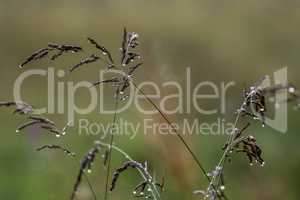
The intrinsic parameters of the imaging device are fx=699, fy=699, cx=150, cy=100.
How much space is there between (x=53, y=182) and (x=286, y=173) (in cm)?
122

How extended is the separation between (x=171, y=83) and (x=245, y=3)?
2.01 metres

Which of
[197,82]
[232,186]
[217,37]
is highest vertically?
[217,37]

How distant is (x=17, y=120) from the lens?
15.4 feet

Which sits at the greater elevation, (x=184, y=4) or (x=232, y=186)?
(x=184, y=4)

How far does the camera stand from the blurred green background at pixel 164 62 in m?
→ 3.46

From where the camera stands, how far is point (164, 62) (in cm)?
307

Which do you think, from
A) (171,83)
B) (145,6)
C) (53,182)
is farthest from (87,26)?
Answer: (53,182)

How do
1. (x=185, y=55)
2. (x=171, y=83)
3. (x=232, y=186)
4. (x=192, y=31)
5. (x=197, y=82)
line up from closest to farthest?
(x=232, y=186), (x=171, y=83), (x=197, y=82), (x=185, y=55), (x=192, y=31)

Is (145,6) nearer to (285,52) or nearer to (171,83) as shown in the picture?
(285,52)

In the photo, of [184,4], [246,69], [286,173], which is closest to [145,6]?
[184,4]

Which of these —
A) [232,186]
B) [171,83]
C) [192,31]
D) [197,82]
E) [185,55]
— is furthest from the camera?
[192,31]

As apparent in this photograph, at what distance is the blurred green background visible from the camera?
3.46 m

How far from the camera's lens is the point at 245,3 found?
6.23 meters

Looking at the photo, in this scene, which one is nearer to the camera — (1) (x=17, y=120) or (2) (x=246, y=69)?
(1) (x=17, y=120)
